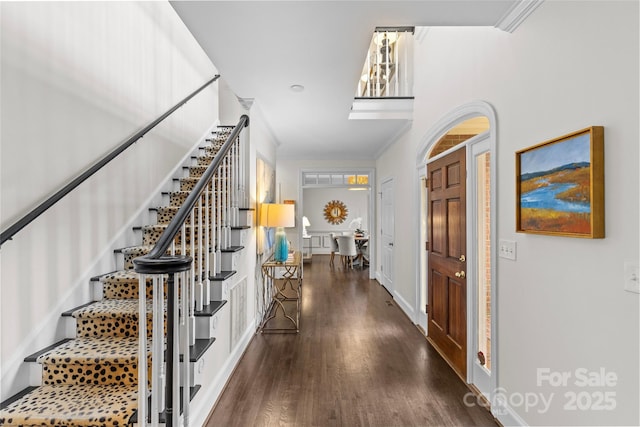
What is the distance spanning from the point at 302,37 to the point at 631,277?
2.14 meters

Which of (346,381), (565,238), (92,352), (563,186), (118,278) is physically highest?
(563,186)

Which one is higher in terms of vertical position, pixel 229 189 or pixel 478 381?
pixel 229 189

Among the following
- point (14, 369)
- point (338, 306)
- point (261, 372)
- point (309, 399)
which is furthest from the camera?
point (338, 306)

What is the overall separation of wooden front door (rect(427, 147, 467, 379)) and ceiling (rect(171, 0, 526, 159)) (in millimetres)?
1204

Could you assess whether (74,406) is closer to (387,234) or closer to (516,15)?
(516,15)

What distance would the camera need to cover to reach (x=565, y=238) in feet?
5.32

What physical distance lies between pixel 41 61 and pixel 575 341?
3267 millimetres

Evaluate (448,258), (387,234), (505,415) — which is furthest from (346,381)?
(387,234)

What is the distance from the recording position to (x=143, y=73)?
3.13 meters

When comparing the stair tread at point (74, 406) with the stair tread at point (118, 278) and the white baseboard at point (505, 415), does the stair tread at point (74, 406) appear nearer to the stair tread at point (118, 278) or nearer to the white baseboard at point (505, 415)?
the stair tread at point (118, 278)

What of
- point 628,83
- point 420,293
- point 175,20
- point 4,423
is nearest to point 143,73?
point 175,20

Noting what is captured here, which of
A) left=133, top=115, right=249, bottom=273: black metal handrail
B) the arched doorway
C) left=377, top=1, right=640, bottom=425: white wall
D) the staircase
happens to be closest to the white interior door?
the arched doorway

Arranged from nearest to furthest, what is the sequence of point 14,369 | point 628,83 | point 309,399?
1. point 628,83
2. point 14,369
3. point 309,399

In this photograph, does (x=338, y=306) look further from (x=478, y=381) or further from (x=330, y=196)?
(x=330, y=196)
